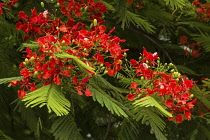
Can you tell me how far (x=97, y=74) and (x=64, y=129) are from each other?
40cm

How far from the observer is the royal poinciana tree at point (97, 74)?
2.06 m

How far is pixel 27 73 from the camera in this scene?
6.85 feet

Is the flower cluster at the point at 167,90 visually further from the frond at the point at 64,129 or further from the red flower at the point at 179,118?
the frond at the point at 64,129

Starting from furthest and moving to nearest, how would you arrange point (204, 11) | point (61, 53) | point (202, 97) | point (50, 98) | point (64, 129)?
point (204, 11), point (202, 97), point (64, 129), point (61, 53), point (50, 98)

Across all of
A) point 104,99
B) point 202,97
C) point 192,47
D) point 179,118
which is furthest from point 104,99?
point 192,47

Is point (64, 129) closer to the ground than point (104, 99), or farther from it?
closer to the ground

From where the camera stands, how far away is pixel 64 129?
231 cm

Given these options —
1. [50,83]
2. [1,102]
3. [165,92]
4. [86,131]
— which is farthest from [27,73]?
[86,131]

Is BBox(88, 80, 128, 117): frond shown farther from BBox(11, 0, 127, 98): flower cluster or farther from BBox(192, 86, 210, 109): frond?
BBox(192, 86, 210, 109): frond

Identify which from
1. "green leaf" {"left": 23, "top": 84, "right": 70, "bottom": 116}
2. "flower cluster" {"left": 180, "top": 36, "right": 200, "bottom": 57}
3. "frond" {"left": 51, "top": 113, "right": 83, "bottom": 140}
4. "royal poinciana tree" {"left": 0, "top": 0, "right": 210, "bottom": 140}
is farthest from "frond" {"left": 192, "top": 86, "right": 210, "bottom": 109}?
"flower cluster" {"left": 180, "top": 36, "right": 200, "bottom": 57}

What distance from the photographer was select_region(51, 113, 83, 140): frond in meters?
2.32

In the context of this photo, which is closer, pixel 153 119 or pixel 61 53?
pixel 61 53

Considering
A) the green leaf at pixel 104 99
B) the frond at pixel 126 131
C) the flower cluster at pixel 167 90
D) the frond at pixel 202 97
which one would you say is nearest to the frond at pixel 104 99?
the green leaf at pixel 104 99

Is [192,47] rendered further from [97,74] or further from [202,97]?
[97,74]
